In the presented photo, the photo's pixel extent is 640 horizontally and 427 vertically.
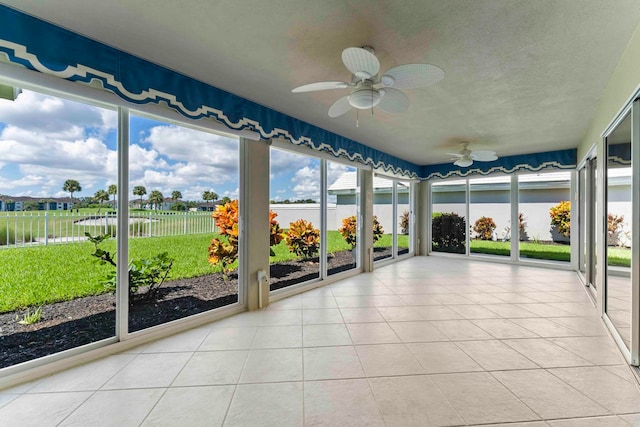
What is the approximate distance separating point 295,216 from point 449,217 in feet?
15.2

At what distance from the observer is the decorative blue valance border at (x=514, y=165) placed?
208 inches

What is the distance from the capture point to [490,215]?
21.4 ft

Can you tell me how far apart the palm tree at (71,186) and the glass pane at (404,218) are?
562 centimetres

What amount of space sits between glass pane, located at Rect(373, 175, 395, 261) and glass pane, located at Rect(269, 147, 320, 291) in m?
2.08

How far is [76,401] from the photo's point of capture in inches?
64.7

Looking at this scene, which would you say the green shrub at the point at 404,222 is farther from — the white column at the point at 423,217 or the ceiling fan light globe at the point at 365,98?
the ceiling fan light globe at the point at 365,98

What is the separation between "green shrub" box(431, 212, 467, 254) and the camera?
6918 mm

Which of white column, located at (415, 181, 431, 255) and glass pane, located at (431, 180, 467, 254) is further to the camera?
white column, located at (415, 181, 431, 255)

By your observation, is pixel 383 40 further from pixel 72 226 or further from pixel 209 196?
pixel 72 226

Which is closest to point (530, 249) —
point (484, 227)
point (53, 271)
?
point (484, 227)

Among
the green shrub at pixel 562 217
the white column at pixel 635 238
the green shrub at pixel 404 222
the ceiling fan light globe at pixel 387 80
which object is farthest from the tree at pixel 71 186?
the green shrub at pixel 562 217

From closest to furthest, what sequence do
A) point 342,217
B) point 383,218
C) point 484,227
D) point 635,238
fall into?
1. point 635,238
2. point 342,217
3. point 383,218
4. point 484,227

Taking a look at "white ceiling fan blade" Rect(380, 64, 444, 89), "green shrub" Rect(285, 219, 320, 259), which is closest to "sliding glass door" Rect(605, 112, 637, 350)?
"white ceiling fan blade" Rect(380, 64, 444, 89)

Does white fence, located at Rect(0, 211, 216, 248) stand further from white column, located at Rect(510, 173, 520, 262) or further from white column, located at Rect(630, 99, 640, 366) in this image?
white column, located at Rect(510, 173, 520, 262)
